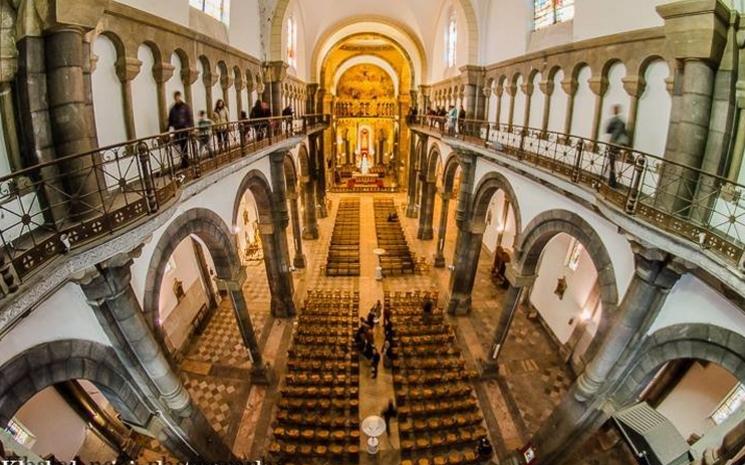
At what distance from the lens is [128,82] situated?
22.9 ft

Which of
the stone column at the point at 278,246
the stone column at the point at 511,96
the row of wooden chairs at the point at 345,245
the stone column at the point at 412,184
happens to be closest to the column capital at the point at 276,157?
the stone column at the point at 278,246

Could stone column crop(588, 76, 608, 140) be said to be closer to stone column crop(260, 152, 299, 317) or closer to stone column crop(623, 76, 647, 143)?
stone column crop(623, 76, 647, 143)

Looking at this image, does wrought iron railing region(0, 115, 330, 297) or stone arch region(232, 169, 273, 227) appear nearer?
wrought iron railing region(0, 115, 330, 297)

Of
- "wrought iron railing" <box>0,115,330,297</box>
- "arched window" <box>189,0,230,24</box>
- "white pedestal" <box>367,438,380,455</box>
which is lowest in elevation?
"white pedestal" <box>367,438,380,455</box>

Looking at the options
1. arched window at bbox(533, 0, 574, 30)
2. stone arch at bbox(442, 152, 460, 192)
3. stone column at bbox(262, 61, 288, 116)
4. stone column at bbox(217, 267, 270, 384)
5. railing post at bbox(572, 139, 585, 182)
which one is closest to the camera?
railing post at bbox(572, 139, 585, 182)

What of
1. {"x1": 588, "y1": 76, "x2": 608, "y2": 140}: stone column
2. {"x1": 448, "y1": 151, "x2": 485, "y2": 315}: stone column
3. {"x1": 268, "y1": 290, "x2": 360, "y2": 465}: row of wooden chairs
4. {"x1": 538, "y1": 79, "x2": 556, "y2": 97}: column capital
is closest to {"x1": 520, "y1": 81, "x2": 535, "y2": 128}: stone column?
{"x1": 538, "y1": 79, "x2": 556, "y2": 97}: column capital

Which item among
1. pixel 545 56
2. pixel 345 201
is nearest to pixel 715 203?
pixel 545 56

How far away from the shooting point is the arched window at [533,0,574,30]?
1023 centimetres

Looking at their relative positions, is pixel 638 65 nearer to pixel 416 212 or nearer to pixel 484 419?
pixel 484 419

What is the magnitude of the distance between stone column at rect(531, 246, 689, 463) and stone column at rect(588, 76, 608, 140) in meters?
3.66

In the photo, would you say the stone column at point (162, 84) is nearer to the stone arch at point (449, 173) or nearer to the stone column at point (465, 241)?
the stone column at point (465, 241)

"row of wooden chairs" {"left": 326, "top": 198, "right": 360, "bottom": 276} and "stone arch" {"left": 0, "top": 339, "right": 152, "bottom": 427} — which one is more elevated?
"stone arch" {"left": 0, "top": 339, "right": 152, "bottom": 427}

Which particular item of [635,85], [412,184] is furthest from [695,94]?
[412,184]

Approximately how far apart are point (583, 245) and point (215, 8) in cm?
1158
